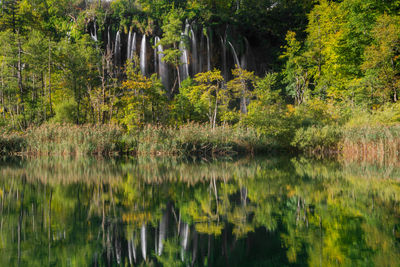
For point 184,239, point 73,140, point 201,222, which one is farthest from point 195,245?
point 73,140

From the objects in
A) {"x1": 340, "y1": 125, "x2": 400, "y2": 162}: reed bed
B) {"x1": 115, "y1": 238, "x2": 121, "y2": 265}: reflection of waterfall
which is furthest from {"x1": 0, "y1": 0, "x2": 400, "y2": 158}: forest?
{"x1": 115, "y1": 238, "x2": 121, "y2": 265}: reflection of waterfall

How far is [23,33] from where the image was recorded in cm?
3059

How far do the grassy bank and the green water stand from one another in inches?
316

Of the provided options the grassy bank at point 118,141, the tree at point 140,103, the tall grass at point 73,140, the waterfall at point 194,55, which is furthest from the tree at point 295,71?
the tall grass at point 73,140

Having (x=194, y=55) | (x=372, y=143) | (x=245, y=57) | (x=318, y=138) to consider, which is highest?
(x=245, y=57)

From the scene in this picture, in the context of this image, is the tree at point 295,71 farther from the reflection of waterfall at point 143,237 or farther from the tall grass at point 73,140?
the reflection of waterfall at point 143,237

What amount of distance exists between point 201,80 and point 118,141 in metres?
6.71

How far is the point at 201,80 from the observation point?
826 inches

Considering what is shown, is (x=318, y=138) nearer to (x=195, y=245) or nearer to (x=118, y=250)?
(x=195, y=245)

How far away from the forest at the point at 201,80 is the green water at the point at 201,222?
8693 mm

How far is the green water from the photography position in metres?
3.37

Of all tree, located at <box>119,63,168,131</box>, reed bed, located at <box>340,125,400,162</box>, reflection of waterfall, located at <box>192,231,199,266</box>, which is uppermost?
tree, located at <box>119,63,168,131</box>

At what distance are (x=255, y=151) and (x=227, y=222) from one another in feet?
45.6

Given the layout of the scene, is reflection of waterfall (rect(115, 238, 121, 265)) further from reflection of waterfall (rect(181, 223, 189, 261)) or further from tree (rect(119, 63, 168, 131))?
tree (rect(119, 63, 168, 131))
